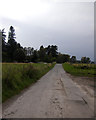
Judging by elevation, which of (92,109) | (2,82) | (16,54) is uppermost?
(16,54)

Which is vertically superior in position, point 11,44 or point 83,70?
point 11,44

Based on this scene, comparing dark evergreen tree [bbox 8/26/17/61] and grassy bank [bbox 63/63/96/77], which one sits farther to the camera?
dark evergreen tree [bbox 8/26/17/61]

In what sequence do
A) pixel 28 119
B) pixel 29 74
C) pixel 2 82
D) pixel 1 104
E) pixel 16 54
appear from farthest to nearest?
pixel 16 54 → pixel 29 74 → pixel 2 82 → pixel 1 104 → pixel 28 119

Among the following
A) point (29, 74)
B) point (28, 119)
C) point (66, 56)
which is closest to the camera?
point (28, 119)

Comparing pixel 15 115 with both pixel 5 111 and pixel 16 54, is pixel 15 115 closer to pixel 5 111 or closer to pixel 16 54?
pixel 5 111

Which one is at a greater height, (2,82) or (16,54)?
(16,54)

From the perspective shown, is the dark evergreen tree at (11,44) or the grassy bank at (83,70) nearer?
the grassy bank at (83,70)

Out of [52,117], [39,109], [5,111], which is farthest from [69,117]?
[5,111]

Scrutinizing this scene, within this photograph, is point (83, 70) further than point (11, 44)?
No

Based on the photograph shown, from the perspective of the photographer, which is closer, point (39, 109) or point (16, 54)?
point (39, 109)

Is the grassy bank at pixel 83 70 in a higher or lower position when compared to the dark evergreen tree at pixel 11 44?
lower

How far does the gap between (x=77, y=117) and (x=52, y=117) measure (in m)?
0.85

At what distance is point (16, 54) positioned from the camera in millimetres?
66438

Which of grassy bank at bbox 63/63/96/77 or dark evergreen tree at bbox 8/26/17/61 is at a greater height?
dark evergreen tree at bbox 8/26/17/61
